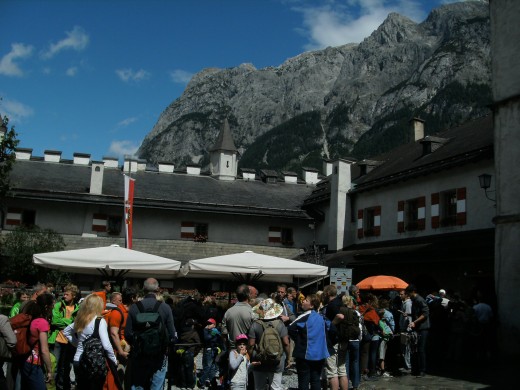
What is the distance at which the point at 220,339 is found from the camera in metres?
11.6

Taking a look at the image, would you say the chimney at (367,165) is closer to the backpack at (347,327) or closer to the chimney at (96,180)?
the chimney at (96,180)

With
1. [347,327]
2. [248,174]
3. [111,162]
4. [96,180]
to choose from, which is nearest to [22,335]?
[347,327]

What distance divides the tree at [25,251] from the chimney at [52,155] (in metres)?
8.79

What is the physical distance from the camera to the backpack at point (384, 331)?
12.8m

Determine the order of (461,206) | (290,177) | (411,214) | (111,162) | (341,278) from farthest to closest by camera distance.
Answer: (290,177) < (111,162) < (411,214) < (461,206) < (341,278)

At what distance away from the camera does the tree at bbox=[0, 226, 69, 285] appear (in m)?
27.5

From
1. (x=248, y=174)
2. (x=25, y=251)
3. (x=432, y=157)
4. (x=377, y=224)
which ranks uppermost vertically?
(x=248, y=174)

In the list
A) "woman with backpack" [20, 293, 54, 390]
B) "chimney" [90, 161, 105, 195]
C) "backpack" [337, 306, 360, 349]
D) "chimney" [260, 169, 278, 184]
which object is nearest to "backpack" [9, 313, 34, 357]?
"woman with backpack" [20, 293, 54, 390]

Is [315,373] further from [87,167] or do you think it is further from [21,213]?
[87,167]

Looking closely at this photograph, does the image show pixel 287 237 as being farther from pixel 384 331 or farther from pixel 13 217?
pixel 384 331

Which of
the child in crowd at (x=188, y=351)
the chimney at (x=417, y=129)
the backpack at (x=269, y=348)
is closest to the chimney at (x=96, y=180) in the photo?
the chimney at (x=417, y=129)

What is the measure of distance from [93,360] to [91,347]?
16 centimetres

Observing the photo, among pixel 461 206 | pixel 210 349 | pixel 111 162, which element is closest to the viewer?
pixel 210 349

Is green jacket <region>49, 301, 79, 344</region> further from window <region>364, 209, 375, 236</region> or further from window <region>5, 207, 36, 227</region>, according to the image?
window <region>5, 207, 36, 227</region>
